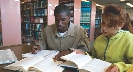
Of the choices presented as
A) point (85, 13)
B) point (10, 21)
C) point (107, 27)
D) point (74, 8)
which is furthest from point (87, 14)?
point (107, 27)

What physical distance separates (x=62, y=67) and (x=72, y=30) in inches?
26.9

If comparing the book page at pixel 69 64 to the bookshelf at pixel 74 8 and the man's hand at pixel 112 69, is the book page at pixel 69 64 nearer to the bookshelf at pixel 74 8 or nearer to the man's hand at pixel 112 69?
the man's hand at pixel 112 69

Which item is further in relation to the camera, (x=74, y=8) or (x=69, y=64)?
(x=74, y=8)

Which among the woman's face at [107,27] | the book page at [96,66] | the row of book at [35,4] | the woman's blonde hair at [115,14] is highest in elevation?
the row of book at [35,4]

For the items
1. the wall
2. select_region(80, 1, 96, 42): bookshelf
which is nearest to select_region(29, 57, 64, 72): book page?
the wall

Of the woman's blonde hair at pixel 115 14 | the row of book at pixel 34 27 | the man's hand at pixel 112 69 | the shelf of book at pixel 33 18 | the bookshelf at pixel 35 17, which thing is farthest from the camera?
the row of book at pixel 34 27

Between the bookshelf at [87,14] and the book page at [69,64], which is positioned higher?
the bookshelf at [87,14]

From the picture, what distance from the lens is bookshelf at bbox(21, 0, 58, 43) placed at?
466cm

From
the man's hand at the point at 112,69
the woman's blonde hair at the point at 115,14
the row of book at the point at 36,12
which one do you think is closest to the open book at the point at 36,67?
the man's hand at the point at 112,69

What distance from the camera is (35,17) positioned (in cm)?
550

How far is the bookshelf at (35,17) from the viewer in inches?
183

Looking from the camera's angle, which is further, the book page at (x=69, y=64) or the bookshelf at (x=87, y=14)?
the bookshelf at (x=87, y=14)

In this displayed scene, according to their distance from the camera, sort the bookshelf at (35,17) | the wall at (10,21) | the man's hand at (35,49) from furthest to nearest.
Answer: the bookshelf at (35,17), the wall at (10,21), the man's hand at (35,49)

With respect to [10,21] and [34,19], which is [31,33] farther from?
[10,21]
